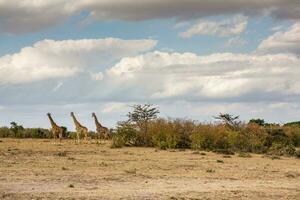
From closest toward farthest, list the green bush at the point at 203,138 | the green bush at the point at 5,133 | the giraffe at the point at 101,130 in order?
the green bush at the point at 203,138
the giraffe at the point at 101,130
the green bush at the point at 5,133

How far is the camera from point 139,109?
4197 centimetres

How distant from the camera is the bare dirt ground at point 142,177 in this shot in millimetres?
16812

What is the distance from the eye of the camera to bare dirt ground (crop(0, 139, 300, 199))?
16.8 meters

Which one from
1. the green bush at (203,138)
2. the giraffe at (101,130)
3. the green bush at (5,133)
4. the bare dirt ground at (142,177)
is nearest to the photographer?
the bare dirt ground at (142,177)

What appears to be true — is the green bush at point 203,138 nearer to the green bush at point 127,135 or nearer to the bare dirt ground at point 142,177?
the green bush at point 127,135

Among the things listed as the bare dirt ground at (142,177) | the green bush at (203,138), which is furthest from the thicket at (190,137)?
the bare dirt ground at (142,177)

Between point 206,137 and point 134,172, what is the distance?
1646 centimetres

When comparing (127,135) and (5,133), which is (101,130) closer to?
(127,135)

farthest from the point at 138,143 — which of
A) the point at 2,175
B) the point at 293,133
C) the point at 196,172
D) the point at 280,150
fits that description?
the point at 2,175

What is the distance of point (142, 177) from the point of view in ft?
67.9

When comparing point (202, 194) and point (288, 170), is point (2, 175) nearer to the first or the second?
point (202, 194)

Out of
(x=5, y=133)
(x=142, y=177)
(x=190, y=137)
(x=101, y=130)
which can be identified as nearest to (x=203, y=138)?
(x=190, y=137)

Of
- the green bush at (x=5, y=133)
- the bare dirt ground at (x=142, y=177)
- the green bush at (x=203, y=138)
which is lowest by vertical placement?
the bare dirt ground at (x=142, y=177)

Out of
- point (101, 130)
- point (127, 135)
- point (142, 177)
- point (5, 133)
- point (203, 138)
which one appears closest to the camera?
point (142, 177)
